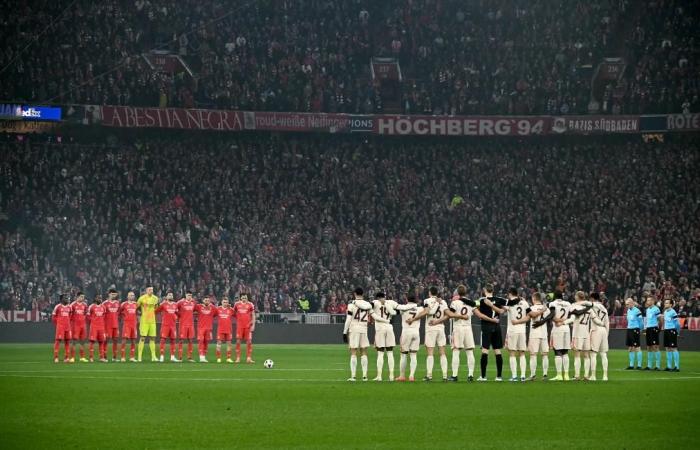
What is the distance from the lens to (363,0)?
73.2m

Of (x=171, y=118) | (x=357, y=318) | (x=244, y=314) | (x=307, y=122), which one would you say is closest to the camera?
(x=357, y=318)

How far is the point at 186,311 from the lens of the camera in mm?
40000

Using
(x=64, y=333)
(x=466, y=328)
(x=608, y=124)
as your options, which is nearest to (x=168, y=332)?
(x=64, y=333)

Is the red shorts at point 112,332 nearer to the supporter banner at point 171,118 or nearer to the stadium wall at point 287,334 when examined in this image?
the stadium wall at point 287,334

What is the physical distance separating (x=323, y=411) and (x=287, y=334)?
3407 centimetres

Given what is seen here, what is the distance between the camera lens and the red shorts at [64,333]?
38.6m

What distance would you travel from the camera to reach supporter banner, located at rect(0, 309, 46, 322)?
5397cm

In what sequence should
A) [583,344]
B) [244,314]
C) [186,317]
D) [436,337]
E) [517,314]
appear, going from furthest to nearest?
[186,317]
[244,314]
[583,344]
[517,314]
[436,337]

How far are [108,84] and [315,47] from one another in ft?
44.5

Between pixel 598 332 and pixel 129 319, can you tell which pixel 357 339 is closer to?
pixel 598 332

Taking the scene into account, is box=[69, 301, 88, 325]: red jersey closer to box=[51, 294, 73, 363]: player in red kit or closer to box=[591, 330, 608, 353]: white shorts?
box=[51, 294, 73, 363]: player in red kit

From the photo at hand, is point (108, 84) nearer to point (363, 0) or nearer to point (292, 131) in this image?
point (292, 131)

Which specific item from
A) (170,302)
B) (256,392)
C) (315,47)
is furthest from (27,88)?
(256,392)

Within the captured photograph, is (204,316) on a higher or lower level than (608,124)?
lower
